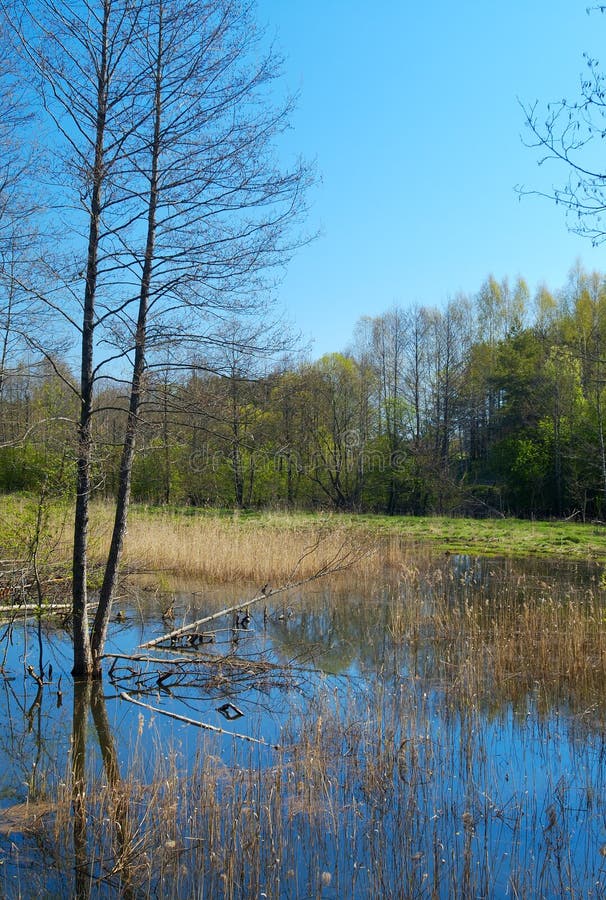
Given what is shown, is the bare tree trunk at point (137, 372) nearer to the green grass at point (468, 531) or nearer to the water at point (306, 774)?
the water at point (306, 774)

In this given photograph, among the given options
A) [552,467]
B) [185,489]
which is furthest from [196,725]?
[552,467]

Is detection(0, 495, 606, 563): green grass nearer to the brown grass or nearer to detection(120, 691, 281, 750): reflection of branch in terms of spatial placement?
the brown grass

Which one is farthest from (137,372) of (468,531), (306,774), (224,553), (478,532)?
(468,531)

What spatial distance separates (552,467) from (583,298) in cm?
1266

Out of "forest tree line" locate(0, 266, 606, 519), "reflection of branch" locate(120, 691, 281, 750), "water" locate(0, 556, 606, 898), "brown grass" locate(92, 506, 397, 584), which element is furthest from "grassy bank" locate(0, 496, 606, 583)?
"forest tree line" locate(0, 266, 606, 519)

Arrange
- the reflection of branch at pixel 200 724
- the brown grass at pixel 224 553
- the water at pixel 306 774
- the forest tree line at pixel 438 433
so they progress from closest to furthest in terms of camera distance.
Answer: the water at pixel 306 774, the reflection of branch at pixel 200 724, the brown grass at pixel 224 553, the forest tree line at pixel 438 433

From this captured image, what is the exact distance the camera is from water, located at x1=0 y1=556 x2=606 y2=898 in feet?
12.1

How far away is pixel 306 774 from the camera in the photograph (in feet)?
15.3

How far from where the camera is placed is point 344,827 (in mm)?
4184

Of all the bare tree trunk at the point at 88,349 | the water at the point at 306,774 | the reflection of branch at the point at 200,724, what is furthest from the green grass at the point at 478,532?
the reflection of branch at the point at 200,724

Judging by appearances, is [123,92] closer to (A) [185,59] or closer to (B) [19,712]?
(A) [185,59]

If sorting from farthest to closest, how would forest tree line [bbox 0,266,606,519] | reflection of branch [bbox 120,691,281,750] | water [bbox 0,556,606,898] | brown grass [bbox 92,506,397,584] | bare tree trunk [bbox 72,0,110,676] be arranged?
forest tree line [bbox 0,266,606,519], brown grass [bbox 92,506,397,584], bare tree trunk [bbox 72,0,110,676], reflection of branch [bbox 120,691,281,750], water [bbox 0,556,606,898]

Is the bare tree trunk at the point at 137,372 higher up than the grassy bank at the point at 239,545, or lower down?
higher up

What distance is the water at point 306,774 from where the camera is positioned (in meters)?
3.70
